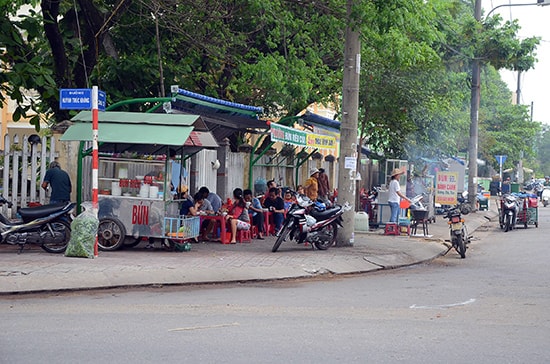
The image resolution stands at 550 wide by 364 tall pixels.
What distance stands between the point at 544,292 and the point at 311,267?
13.2 feet

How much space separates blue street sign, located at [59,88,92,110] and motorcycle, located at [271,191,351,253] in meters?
4.93

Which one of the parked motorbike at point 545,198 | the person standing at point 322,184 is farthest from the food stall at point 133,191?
the parked motorbike at point 545,198

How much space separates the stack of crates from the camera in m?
21.1

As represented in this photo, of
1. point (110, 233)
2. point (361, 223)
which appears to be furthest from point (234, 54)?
point (110, 233)

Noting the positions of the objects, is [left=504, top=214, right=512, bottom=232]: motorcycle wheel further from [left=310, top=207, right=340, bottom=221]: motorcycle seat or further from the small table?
the small table

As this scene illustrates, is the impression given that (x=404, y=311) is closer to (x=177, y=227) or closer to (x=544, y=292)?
(x=544, y=292)

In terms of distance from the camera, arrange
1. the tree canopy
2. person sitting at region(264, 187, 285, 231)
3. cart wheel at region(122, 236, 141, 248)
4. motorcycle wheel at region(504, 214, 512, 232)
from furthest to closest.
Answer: motorcycle wheel at region(504, 214, 512, 232), person sitting at region(264, 187, 285, 231), the tree canopy, cart wheel at region(122, 236, 141, 248)

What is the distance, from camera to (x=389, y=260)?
1543 centimetres

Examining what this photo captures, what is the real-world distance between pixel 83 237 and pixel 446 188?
14.5m

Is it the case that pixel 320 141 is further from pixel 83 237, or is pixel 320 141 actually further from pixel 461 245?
pixel 83 237

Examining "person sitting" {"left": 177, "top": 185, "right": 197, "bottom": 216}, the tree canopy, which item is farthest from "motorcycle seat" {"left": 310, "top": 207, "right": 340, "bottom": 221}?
the tree canopy

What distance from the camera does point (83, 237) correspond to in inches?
499

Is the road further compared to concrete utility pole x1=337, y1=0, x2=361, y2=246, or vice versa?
concrete utility pole x1=337, y1=0, x2=361, y2=246

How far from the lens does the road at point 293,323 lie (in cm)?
670
